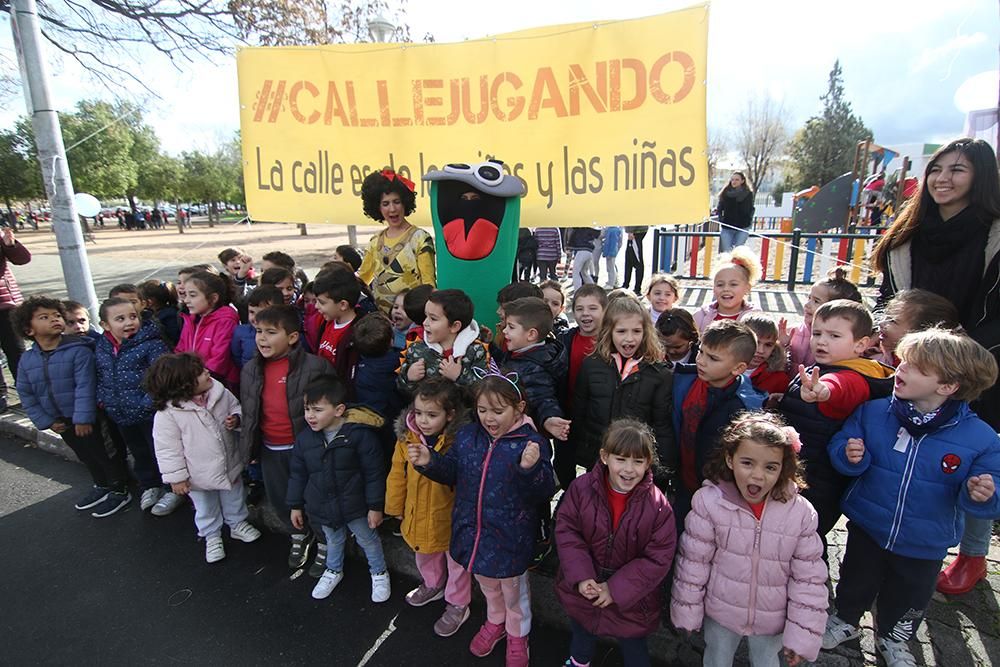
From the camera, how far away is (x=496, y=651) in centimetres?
229

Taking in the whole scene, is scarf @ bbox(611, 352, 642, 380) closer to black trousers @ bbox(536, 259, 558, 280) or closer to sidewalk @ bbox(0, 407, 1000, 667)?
sidewalk @ bbox(0, 407, 1000, 667)

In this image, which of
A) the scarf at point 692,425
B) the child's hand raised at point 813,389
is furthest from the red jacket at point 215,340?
the child's hand raised at point 813,389

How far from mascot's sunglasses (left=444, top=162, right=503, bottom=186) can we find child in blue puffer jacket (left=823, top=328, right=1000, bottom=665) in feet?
6.34

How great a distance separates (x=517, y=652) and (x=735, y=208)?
8.03 meters

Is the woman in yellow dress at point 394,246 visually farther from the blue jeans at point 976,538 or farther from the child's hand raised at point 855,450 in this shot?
the blue jeans at point 976,538

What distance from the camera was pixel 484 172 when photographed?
2.77 meters

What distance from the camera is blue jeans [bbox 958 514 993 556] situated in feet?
7.73

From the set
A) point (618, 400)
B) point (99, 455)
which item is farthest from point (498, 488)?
point (99, 455)

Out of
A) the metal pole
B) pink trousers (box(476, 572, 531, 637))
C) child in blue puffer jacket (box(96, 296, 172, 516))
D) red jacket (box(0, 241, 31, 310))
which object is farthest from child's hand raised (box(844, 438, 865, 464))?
red jacket (box(0, 241, 31, 310))

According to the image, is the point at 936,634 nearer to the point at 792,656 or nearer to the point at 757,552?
the point at 792,656

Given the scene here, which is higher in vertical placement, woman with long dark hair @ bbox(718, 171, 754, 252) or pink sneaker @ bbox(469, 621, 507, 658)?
woman with long dark hair @ bbox(718, 171, 754, 252)

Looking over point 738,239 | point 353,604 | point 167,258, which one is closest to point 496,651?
point 353,604

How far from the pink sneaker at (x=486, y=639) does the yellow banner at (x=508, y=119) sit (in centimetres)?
237

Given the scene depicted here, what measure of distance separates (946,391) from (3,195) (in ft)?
140
